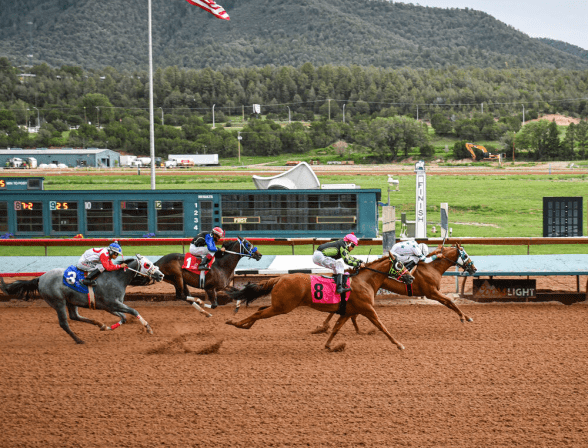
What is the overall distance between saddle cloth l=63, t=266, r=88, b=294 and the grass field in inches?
417

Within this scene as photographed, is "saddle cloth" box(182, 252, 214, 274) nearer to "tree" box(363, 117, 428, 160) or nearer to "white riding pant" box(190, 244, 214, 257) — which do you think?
"white riding pant" box(190, 244, 214, 257)

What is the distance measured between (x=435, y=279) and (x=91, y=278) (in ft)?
20.1

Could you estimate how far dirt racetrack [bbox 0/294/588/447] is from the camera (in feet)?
21.7

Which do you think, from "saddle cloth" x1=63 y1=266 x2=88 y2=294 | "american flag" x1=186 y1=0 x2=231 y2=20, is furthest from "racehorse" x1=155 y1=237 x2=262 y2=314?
"american flag" x1=186 y1=0 x2=231 y2=20

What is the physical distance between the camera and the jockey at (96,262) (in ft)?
33.4

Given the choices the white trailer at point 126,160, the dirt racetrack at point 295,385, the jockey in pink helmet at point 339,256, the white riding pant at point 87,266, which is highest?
the white trailer at point 126,160

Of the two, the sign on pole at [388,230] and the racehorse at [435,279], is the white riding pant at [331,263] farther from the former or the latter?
the sign on pole at [388,230]

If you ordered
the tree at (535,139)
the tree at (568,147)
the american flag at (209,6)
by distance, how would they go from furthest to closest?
the tree at (535,139)
the tree at (568,147)
the american flag at (209,6)

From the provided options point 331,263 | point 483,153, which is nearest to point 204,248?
point 331,263

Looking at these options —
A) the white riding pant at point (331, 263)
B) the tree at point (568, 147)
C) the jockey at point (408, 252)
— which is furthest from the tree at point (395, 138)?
the white riding pant at point (331, 263)

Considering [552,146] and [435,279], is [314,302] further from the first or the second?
[552,146]

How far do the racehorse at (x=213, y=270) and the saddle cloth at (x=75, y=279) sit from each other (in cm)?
229

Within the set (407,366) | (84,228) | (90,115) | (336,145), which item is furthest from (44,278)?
(90,115)

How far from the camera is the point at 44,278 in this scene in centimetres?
1029
